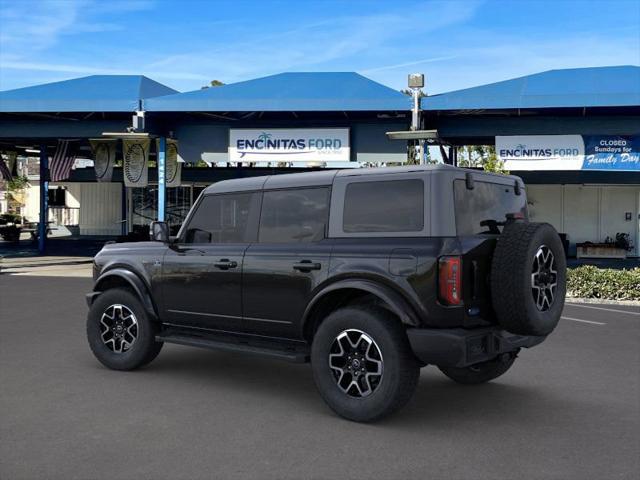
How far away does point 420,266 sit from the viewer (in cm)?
483

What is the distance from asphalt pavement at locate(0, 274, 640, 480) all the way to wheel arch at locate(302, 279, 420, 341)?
78 centimetres

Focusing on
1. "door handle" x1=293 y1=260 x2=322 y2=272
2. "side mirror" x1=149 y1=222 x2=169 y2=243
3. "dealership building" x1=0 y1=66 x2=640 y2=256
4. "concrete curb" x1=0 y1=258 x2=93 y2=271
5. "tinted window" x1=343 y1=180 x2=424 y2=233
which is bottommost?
"concrete curb" x1=0 y1=258 x2=93 y2=271

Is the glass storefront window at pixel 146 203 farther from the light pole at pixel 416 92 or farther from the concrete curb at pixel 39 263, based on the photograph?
the light pole at pixel 416 92

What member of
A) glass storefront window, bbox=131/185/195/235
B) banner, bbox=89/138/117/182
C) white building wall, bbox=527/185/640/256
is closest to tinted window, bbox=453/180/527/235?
banner, bbox=89/138/117/182

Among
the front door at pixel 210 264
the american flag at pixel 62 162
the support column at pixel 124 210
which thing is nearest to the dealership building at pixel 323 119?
the american flag at pixel 62 162

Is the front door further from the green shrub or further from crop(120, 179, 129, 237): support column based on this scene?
crop(120, 179, 129, 237): support column

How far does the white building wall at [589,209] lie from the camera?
27.0m

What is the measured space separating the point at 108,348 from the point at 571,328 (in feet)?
22.3

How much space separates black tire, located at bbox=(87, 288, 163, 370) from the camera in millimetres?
6727

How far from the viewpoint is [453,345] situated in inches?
186

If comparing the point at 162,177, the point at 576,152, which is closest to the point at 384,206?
the point at 576,152

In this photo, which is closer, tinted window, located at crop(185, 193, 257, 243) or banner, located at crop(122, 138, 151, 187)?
tinted window, located at crop(185, 193, 257, 243)

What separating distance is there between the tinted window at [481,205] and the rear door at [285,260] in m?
1.13

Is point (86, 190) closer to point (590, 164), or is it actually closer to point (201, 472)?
point (590, 164)
